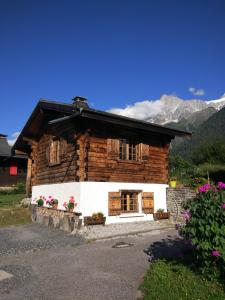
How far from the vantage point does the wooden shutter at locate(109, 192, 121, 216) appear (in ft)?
41.4

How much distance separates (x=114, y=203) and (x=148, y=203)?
2.22 meters

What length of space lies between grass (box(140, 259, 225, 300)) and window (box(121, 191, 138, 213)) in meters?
7.22

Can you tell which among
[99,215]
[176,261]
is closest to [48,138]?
[99,215]

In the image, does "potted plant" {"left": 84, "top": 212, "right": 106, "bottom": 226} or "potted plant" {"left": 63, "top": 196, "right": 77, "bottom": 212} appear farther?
"potted plant" {"left": 63, "top": 196, "right": 77, "bottom": 212}

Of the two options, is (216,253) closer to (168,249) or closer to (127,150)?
(168,249)

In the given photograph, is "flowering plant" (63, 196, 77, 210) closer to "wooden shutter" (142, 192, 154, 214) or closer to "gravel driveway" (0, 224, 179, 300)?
"gravel driveway" (0, 224, 179, 300)

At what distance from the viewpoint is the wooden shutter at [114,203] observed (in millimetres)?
12625

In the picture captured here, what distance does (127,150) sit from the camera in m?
14.2

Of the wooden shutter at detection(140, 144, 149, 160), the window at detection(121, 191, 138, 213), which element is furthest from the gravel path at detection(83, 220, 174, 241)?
the wooden shutter at detection(140, 144, 149, 160)

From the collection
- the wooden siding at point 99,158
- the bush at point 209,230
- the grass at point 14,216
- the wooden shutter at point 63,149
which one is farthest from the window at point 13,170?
the bush at point 209,230

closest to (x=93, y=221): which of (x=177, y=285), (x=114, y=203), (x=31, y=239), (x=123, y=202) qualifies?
(x=114, y=203)

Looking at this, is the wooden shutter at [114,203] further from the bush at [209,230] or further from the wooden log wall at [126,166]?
the bush at [209,230]

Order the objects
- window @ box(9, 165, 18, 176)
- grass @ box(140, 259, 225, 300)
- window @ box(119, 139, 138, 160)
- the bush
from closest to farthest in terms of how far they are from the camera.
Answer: grass @ box(140, 259, 225, 300)
the bush
window @ box(119, 139, 138, 160)
window @ box(9, 165, 18, 176)

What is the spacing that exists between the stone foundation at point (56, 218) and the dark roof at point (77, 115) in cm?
417
